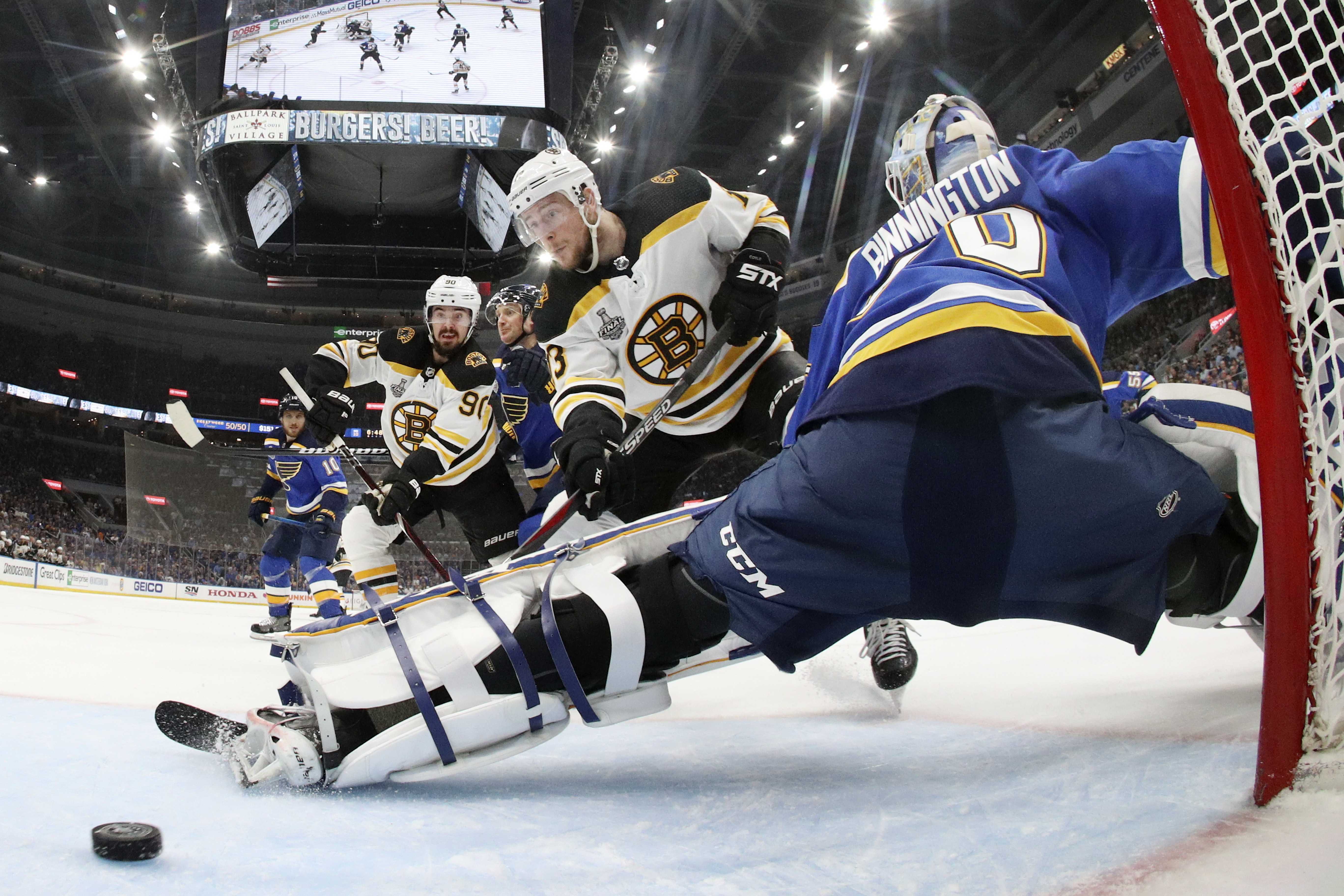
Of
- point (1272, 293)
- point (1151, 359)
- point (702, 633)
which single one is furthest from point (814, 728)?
point (1151, 359)

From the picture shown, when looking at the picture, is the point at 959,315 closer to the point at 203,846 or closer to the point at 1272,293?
the point at 1272,293

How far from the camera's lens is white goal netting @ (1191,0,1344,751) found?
2.36ft

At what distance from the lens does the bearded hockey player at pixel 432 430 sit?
140 inches

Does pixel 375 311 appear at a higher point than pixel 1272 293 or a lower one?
higher

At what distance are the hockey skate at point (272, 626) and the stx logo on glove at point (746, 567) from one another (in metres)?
4.34

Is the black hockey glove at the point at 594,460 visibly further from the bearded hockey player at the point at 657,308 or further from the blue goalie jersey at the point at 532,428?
the blue goalie jersey at the point at 532,428

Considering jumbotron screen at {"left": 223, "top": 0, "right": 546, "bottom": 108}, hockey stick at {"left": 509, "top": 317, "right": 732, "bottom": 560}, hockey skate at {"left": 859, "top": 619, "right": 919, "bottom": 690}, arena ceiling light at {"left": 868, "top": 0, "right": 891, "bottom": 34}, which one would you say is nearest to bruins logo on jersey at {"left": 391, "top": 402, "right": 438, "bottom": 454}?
hockey stick at {"left": 509, "top": 317, "right": 732, "bottom": 560}

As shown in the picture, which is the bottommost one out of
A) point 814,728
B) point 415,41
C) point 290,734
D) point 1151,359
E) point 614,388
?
point 814,728

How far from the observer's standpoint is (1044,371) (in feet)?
2.69

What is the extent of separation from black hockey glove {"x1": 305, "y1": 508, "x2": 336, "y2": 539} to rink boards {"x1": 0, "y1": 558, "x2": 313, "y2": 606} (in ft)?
5.81

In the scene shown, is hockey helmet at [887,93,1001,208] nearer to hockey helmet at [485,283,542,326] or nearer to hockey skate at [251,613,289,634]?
hockey helmet at [485,283,542,326]

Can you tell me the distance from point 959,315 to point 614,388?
1.20 metres

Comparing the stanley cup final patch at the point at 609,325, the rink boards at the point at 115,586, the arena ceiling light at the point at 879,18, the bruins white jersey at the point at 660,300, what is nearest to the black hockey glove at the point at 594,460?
the bruins white jersey at the point at 660,300

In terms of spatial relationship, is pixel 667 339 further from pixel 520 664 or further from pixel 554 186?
pixel 520 664
